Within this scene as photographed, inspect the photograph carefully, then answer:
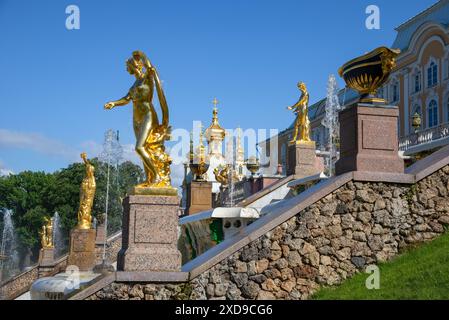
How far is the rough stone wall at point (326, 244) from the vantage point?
8953 mm

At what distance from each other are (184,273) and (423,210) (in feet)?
12.5

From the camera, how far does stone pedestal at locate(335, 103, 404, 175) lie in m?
10.0

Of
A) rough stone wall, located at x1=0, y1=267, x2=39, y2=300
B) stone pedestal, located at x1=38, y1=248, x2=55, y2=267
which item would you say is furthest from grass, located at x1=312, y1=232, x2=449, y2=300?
rough stone wall, located at x1=0, y1=267, x2=39, y2=300

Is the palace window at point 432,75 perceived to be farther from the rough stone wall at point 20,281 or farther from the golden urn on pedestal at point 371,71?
the golden urn on pedestal at point 371,71

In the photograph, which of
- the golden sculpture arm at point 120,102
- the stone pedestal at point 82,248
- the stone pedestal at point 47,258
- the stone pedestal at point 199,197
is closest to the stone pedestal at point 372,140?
the golden sculpture arm at point 120,102

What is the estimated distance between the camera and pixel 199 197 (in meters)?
21.2

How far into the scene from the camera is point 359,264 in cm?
937

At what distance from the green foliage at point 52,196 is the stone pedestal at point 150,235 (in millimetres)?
42305

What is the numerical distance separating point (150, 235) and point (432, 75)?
40.0 meters

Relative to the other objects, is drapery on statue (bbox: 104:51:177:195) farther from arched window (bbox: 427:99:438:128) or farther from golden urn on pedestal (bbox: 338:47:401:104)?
arched window (bbox: 427:99:438:128)

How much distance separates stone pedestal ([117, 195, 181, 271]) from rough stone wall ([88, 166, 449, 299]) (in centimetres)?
35
